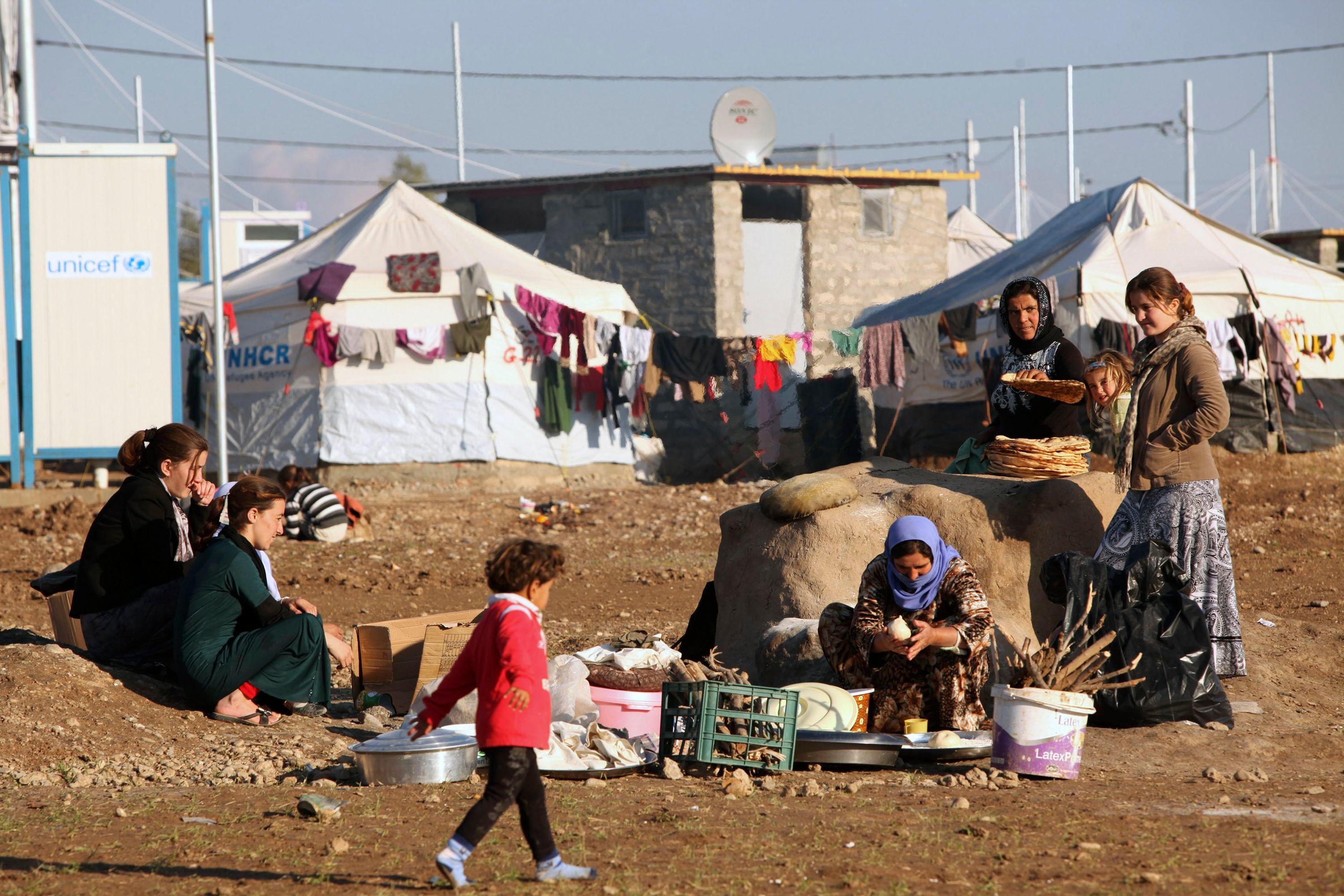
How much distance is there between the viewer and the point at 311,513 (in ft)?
36.4

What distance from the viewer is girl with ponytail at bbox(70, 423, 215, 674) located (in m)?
5.48

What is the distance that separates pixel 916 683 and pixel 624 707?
109cm

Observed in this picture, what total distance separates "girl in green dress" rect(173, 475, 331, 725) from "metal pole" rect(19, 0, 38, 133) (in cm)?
892

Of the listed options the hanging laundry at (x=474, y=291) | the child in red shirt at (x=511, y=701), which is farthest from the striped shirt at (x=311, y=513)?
the child in red shirt at (x=511, y=701)

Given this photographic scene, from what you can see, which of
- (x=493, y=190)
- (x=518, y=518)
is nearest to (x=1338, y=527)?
(x=518, y=518)

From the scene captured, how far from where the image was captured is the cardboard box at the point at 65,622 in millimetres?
5812

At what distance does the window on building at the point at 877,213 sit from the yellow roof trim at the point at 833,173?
1.01ft

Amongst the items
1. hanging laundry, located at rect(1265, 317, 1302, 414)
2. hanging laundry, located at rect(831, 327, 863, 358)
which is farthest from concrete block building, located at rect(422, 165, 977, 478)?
hanging laundry, located at rect(1265, 317, 1302, 414)

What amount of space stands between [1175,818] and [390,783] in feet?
7.91

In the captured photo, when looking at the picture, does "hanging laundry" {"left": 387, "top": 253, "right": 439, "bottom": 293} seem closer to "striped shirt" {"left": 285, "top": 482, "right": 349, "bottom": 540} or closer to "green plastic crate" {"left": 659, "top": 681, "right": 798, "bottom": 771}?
"striped shirt" {"left": 285, "top": 482, "right": 349, "bottom": 540}

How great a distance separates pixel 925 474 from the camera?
20.5 feet

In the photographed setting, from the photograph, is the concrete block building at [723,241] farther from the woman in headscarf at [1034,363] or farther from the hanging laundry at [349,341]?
the woman in headscarf at [1034,363]

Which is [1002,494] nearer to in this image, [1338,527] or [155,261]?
[1338,527]

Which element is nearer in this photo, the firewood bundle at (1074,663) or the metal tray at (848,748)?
the firewood bundle at (1074,663)
